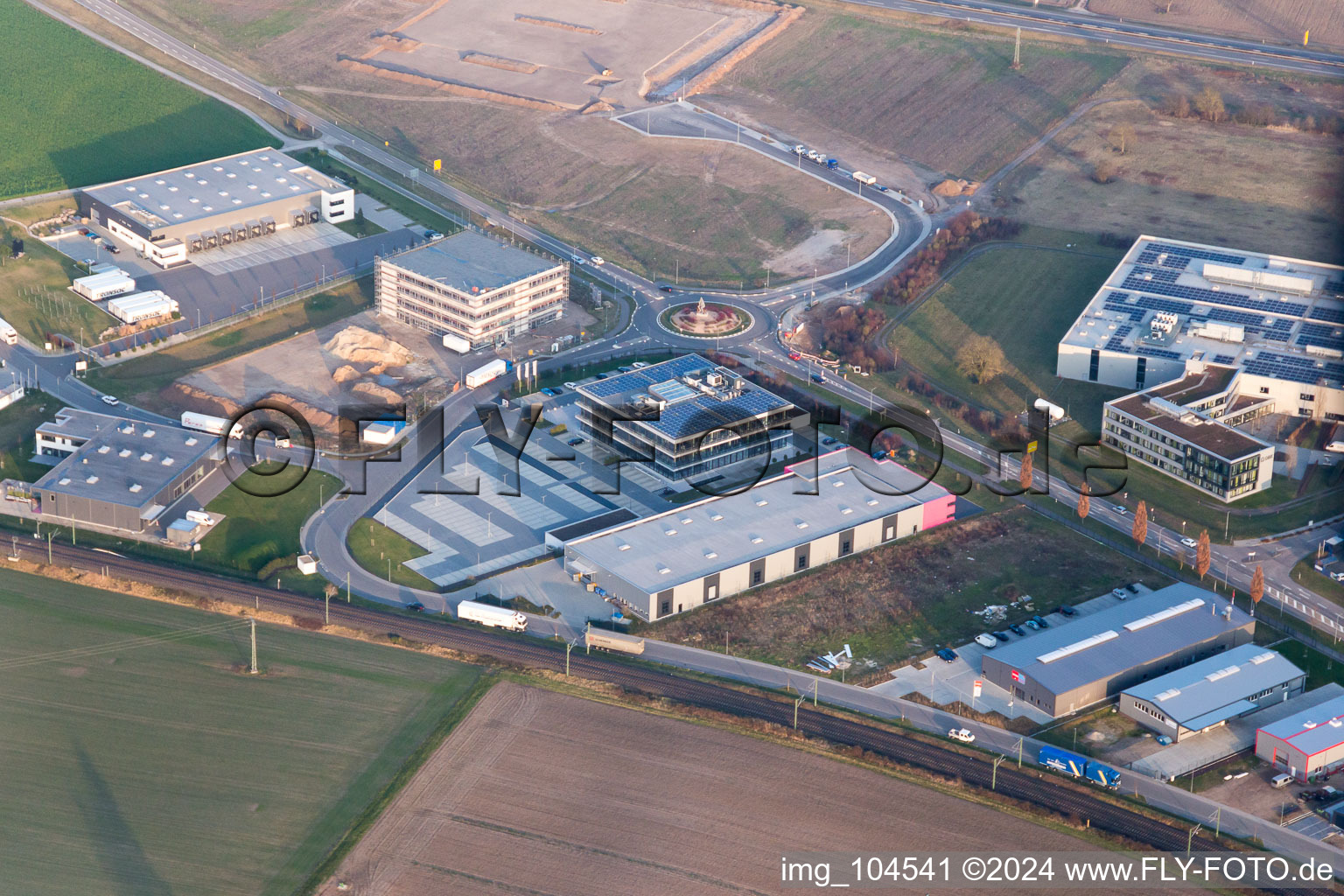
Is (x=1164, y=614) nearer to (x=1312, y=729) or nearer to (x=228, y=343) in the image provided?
(x=1312, y=729)

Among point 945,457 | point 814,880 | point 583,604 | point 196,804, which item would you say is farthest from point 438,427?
point 814,880

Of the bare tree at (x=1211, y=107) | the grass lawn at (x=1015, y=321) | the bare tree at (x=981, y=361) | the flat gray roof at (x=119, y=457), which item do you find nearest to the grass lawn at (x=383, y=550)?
the flat gray roof at (x=119, y=457)

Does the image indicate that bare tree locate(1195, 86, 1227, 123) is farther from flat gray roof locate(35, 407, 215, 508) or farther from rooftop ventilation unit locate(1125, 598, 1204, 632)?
flat gray roof locate(35, 407, 215, 508)

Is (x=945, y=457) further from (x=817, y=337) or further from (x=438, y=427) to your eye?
(x=438, y=427)

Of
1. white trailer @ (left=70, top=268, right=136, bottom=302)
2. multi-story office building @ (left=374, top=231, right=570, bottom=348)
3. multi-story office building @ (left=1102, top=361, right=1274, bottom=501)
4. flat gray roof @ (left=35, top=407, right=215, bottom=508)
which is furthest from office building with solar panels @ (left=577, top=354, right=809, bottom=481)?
white trailer @ (left=70, top=268, right=136, bottom=302)

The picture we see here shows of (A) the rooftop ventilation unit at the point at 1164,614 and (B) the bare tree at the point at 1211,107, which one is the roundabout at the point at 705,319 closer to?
(A) the rooftop ventilation unit at the point at 1164,614

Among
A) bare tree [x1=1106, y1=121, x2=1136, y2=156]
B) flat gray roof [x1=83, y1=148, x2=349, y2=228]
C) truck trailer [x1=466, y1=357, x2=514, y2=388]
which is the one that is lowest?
truck trailer [x1=466, y1=357, x2=514, y2=388]

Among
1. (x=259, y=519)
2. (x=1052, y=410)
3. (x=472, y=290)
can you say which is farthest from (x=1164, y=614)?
(x=472, y=290)
